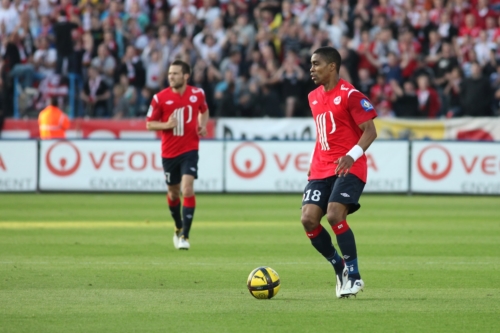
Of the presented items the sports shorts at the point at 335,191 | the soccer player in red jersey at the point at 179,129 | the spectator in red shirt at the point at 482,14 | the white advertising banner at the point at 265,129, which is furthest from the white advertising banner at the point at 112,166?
the sports shorts at the point at 335,191

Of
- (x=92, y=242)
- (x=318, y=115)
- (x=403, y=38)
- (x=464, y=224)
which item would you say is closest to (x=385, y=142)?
(x=403, y=38)

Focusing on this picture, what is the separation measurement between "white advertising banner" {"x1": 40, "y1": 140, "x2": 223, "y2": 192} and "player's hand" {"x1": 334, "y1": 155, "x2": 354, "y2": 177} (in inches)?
547

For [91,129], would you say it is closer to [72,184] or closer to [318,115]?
[72,184]

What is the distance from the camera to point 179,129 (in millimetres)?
12945

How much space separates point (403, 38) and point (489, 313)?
1798 cm

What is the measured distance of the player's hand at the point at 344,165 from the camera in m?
8.03

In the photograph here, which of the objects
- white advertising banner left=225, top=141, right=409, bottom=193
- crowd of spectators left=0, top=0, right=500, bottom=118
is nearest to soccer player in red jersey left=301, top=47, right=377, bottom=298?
white advertising banner left=225, top=141, right=409, bottom=193

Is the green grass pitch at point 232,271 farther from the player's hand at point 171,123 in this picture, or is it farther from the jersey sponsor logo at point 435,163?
the jersey sponsor logo at point 435,163

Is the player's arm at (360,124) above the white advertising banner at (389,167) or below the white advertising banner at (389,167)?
above

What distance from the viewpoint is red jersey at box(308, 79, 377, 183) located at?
8391 millimetres

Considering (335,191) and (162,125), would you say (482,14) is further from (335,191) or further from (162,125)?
(335,191)

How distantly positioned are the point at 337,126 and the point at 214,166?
44.4 feet

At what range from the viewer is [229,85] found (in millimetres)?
23938

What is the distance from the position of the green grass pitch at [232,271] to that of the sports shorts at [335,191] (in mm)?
876
